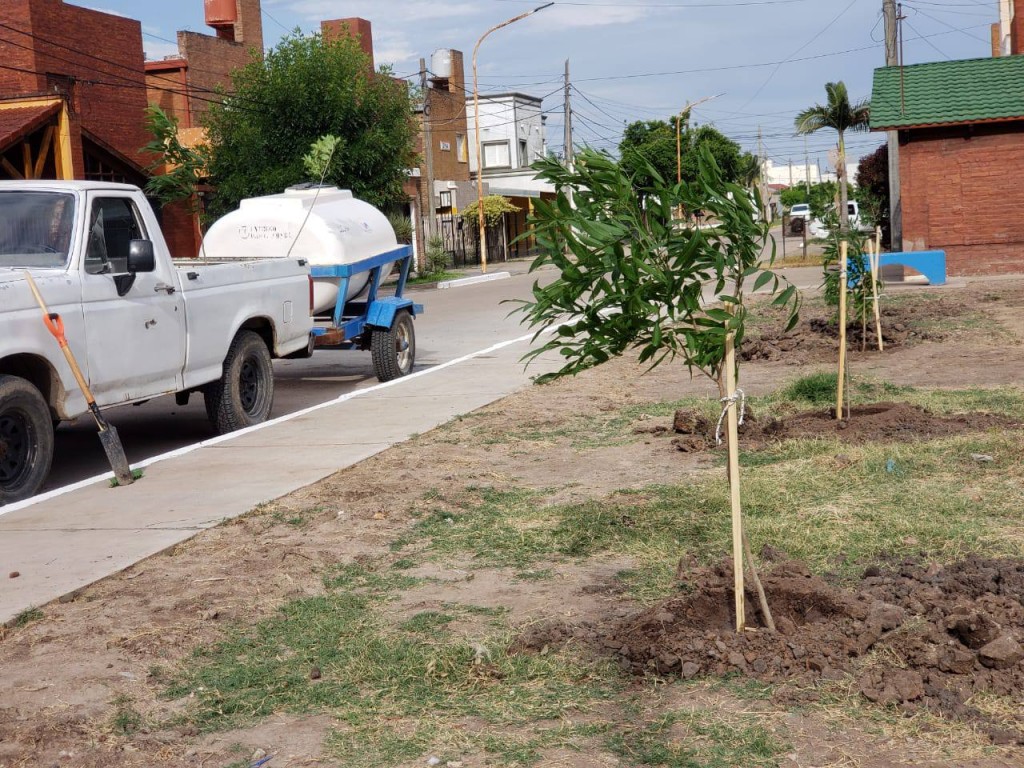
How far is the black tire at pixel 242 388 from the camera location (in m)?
10.6

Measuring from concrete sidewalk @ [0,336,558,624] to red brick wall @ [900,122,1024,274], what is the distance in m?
16.9

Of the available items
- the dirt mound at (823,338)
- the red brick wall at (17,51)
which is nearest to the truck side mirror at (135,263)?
the dirt mound at (823,338)

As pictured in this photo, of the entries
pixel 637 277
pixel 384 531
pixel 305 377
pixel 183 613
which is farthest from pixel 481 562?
pixel 305 377

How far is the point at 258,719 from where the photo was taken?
171 inches

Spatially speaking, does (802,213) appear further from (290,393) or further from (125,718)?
(125,718)

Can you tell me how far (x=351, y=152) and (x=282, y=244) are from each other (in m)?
18.5

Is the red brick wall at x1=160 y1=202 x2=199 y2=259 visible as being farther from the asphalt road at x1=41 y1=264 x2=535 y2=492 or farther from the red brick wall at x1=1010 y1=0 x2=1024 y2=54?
the red brick wall at x1=1010 y1=0 x2=1024 y2=54

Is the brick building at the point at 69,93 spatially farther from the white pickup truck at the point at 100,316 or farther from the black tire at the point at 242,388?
the white pickup truck at the point at 100,316

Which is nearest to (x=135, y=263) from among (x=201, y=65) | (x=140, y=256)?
(x=140, y=256)

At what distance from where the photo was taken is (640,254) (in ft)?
14.4

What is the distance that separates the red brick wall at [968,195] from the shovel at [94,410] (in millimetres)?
21855

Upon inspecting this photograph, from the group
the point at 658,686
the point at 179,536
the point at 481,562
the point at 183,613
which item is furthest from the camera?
the point at 179,536

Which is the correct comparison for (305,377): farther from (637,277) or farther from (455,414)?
(637,277)

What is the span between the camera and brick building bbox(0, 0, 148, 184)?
24.9 metres
